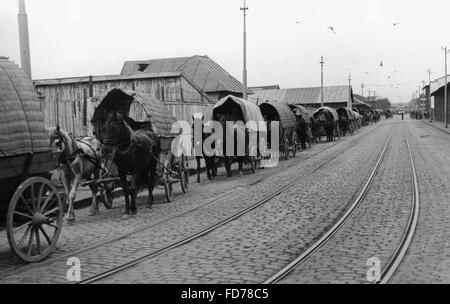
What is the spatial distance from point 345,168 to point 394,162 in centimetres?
274

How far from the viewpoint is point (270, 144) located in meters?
21.4

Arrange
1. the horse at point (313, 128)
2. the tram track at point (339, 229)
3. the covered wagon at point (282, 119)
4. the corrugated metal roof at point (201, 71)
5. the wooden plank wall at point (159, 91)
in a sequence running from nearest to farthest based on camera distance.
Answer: the tram track at point (339, 229) → the wooden plank wall at point (159, 91) → the covered wagon at point (282, 119) → the horse at point (313, 128) → the corrugated metal roof at point (201, 71)

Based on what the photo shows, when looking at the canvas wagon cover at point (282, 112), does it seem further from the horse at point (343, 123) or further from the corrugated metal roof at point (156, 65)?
the corrugated metal roof at point (156, 65)

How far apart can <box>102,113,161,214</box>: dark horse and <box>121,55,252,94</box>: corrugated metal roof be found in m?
22.3

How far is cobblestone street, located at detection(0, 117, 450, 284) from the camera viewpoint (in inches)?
227

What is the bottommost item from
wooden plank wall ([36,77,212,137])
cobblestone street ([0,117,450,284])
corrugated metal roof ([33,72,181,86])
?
cobblestone street ([0,117,450,284])

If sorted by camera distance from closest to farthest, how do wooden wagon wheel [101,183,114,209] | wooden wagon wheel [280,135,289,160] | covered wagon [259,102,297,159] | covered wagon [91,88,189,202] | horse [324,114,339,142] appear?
wooden wagon wheel [101,183,114,209] < covered wagon [91,88,189,202] < covered wagon [259,102,297,159] < wooden wagon wheel [280,135,289,160] < horse [324,114,339,142]

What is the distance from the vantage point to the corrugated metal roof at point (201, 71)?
36812 millimetres

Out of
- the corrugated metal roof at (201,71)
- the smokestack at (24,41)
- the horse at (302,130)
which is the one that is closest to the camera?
the smokestack at (24,41)

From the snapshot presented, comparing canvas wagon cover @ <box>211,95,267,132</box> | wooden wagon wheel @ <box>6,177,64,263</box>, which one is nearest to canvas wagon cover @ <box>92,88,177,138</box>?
wooden wagon wheel @ <box>6,177,64,263</box>

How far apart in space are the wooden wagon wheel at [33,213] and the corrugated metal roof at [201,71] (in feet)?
85.4

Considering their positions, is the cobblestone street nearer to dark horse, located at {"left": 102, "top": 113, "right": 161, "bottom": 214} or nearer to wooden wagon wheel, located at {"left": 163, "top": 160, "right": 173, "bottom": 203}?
wooden wagon wheel, located at {"left": 163, "top": 160, "right": 173, "bottom": 203}

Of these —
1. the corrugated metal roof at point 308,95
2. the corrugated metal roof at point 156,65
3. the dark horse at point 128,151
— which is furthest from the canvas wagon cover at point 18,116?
the corrugated metal roof at point 308,95
